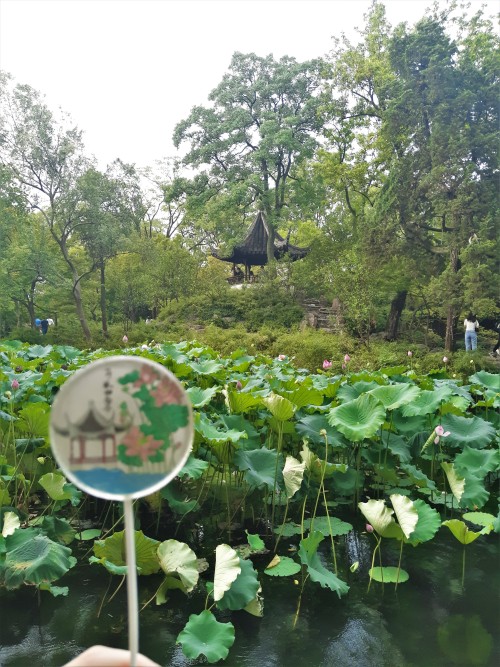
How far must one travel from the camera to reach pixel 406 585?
2.24 m

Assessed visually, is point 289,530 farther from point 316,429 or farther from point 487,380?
point 487,380

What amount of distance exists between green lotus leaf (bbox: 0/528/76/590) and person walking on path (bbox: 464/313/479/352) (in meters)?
10.3

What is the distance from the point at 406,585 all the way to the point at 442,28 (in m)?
12.5

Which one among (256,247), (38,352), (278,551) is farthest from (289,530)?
(256,247)

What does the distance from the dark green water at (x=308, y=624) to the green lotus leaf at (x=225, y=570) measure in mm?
265

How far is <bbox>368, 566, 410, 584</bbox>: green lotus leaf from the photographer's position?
7.26 feet

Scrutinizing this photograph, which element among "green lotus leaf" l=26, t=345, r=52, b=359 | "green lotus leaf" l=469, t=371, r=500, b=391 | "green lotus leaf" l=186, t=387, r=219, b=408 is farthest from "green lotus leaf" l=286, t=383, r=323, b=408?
"green lotus leaf" l=26, t=345, r=52, b=359

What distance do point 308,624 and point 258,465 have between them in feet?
2.24

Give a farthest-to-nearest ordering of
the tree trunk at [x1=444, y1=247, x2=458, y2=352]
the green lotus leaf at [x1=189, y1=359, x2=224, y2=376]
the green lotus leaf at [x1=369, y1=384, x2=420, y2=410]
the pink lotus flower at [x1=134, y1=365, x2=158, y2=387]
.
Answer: the tree trunk at [x1=444, y1=247, x2=458, y2=352]
the green lotus leaf at [x1=189, y1=359, x2=224, y2=376]
the green lotus leaf at [x1=369, y1=384, x2=420, y2=410]
the pink lotus flower at [x1=134, y1=365, x2=158, y2=387]

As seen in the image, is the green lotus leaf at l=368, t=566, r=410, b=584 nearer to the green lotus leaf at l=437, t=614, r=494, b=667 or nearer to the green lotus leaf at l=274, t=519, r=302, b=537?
the green lotus leaf at l=437, t=614, r=494, b=667

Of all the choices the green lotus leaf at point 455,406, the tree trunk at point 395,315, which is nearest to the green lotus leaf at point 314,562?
the green lotus leaf at point 455,406

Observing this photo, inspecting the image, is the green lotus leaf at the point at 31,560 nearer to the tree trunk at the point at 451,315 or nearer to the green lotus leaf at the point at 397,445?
the green lotus leaf at the point at 397,445

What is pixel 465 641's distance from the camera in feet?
6.14

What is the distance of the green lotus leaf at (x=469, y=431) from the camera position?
2646 mm
